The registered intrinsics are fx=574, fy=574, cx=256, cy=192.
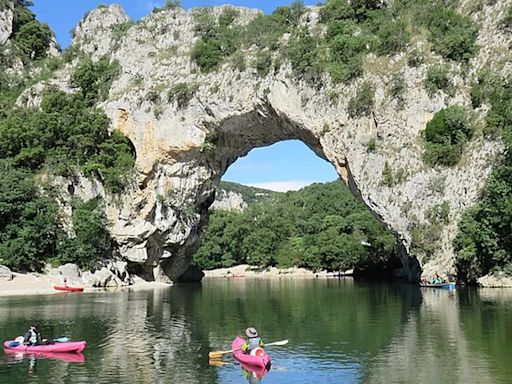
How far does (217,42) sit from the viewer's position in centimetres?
4797

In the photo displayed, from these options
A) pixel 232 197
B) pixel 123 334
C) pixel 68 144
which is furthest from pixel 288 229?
pixel 232 197

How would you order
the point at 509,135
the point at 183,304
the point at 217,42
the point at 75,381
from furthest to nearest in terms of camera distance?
the point at 217,42 < the point at 509,135 < the point at 183,304 < the point at 75,381

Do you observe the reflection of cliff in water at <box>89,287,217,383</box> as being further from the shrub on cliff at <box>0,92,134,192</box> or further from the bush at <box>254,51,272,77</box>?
the bush at <box>254,51,272,77</box>

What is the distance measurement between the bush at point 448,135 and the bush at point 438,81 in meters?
1.82

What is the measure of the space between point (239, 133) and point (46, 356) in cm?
3214

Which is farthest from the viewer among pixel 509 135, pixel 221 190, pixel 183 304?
pixel 221 190

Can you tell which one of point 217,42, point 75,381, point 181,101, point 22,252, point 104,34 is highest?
point 104,34

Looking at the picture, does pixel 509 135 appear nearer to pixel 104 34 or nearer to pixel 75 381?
pixel 75 381

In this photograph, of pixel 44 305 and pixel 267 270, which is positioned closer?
pixel 44 305

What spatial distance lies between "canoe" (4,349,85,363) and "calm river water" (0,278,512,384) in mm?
106

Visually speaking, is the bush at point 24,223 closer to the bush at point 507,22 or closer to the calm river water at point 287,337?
the calm river water at point 287,337

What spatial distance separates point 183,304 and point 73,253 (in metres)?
16.4

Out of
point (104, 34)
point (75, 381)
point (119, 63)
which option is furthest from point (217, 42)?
point (75, 381)

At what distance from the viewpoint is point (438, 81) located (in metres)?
40.1
